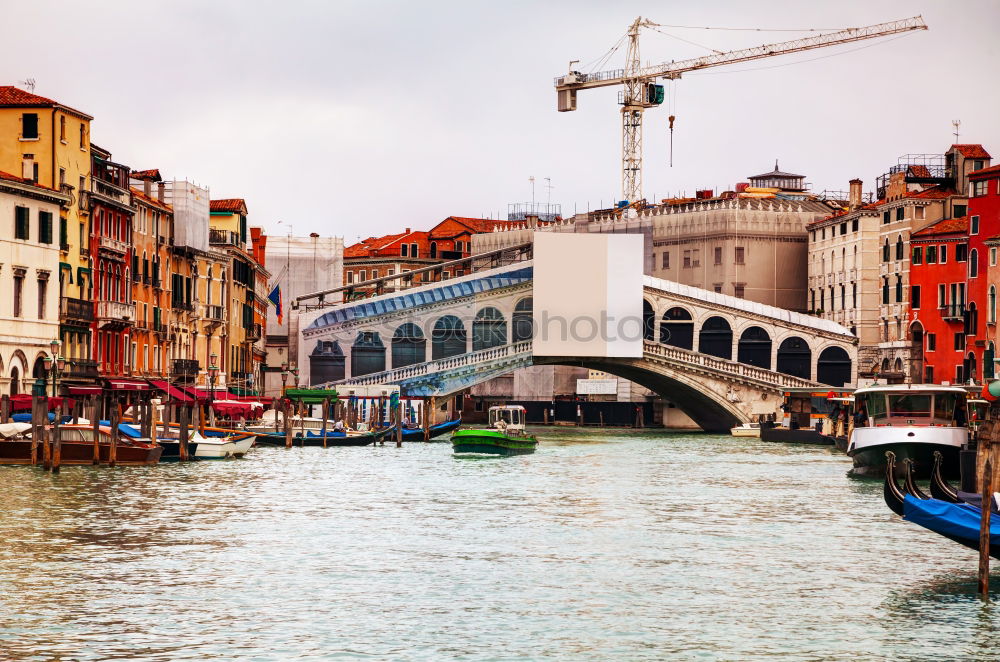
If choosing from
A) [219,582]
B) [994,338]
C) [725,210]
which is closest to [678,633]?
[219,582]

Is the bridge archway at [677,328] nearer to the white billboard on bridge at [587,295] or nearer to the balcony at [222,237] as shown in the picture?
the white billboard on bridge at [587,295]

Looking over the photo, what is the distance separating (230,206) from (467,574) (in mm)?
Result: 42152

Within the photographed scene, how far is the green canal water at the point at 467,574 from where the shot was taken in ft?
44.6

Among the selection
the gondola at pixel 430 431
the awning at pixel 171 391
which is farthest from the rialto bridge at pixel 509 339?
the awning at pixel 171 391

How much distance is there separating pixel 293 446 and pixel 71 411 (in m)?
7.89

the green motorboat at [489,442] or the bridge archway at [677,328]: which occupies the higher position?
the bridge archway at [677,328]

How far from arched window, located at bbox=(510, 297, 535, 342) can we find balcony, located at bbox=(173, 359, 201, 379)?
15.6 meters

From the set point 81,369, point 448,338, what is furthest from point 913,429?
point 448,338

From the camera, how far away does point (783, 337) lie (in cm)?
6097

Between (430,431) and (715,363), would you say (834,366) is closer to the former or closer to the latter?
(715,363)

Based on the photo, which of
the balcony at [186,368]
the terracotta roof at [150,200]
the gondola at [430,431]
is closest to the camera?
the terracotta roof at [150,200]

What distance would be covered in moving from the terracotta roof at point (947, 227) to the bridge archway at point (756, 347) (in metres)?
7.46

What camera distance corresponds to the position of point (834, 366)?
60594 mm

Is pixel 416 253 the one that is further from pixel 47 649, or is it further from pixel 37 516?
pixel 47 649
